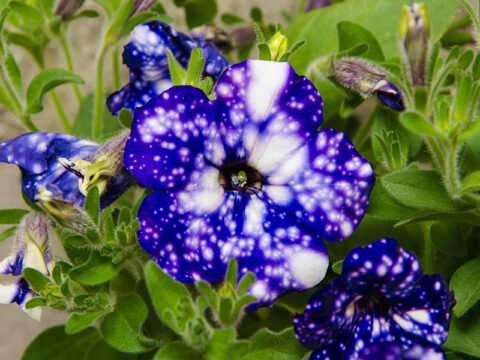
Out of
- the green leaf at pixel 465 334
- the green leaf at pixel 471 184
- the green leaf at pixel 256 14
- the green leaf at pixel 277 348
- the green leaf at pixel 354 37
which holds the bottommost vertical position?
the green leaf at pixel 465 334

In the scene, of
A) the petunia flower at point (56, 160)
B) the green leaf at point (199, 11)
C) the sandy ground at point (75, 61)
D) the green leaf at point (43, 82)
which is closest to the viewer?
the petunia flower at point (56, 160)

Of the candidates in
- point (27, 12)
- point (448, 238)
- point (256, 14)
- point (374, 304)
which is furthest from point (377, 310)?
point (256, 14)

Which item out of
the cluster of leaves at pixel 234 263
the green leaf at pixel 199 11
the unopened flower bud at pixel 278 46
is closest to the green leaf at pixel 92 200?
the cluster of leaves at pixel 234 263

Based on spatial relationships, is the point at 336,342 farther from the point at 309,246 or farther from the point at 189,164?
the point at 189,164

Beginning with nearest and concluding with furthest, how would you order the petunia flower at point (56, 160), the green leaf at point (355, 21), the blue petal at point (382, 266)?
the blue petal at point (382, 266)
the petunia flower at point (56, 160)
the green leaf at point (355, 21)

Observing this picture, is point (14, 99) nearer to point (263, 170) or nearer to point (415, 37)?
point (263, 170)

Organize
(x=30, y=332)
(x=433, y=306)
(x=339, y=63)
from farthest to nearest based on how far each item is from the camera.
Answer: (x=30, y=332) → (x=339, y=63) → (x=433, y=306)

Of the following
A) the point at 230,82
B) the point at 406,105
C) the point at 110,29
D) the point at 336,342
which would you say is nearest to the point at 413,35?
the point at 406,105

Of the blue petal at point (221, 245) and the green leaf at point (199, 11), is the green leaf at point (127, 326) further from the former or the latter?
the green leaf at point (199, 11)
